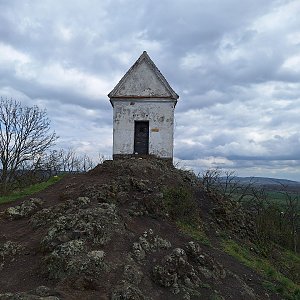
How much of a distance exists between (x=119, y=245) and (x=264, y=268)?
4255 millimetres

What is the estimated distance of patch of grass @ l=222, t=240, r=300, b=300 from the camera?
8391mm

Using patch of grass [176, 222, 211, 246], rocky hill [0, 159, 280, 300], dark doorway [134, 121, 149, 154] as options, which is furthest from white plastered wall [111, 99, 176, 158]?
patch of grass [176, 222, 211, 246]

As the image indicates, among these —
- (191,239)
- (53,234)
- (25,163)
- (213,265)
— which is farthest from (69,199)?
(25,163)

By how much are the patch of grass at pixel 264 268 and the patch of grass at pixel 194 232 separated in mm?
615

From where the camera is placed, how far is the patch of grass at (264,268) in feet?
27.5

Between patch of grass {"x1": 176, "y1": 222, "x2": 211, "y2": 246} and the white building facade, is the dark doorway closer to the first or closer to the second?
the white building facade

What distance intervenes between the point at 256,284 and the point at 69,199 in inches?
208

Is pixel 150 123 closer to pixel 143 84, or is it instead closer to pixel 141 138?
pixel 141 138

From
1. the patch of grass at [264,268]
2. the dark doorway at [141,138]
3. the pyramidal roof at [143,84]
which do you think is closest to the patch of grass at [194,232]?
the patch of grass at [264,268]

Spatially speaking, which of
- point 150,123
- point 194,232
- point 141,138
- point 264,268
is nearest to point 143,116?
point 150,123

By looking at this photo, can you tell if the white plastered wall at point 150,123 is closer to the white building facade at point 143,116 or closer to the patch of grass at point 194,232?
the white building facade at point 143,116

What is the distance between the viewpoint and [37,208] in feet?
33.3

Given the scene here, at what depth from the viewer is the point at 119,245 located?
7.72 meters

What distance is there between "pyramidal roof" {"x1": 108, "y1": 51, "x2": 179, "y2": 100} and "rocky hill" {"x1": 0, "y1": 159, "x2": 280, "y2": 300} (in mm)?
4237
